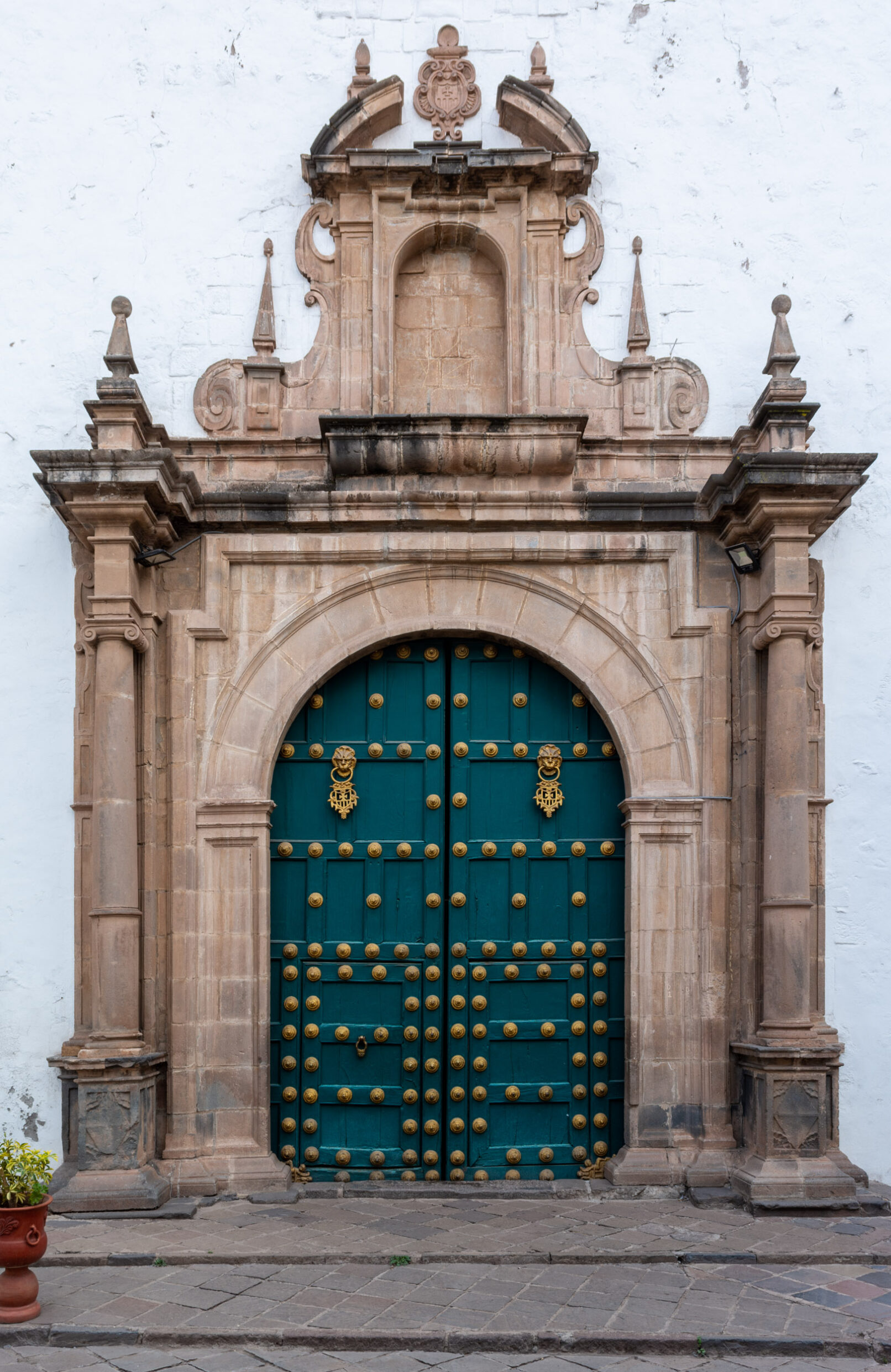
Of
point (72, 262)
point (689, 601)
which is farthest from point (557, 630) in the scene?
point (72, 262)

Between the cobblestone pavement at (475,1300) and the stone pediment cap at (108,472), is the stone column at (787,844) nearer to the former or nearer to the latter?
the cobblestone pavement at (475,1300)

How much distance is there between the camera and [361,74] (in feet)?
22.2

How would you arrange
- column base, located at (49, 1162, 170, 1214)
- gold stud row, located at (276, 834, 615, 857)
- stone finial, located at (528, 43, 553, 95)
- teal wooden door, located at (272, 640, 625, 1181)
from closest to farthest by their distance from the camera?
column base, located at (49, 1162, 170, 1214)
teal wooden door, located at (272, 640, 625, 1181)
gold stud row, located at (276, 834, 615, 857)
stone finial, located at (528, 43, 553, 95)

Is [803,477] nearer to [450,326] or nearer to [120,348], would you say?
[450,326]

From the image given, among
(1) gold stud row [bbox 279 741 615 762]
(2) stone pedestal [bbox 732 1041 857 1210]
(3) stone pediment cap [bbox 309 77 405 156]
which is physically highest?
(3) stone pediment cap [bbox 309 77 405 156]

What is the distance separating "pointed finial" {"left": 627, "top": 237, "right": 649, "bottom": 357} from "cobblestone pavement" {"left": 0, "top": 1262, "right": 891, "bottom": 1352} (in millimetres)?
4474

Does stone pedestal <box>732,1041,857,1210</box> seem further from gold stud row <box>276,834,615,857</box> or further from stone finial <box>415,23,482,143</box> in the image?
stone finial <box>415,23,482,143</box>

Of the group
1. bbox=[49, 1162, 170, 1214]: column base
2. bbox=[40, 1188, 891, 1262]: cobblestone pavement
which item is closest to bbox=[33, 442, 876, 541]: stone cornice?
bbox=[49, 1162, 170, 1214]: column base

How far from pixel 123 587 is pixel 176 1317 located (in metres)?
3.24

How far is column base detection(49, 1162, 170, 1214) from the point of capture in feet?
18.9

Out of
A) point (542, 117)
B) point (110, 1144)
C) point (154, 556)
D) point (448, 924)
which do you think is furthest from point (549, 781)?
point (542, 117)

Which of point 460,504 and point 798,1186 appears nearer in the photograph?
point 798,1186

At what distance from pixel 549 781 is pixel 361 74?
3947mm

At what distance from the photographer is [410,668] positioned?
6711 millimetres
